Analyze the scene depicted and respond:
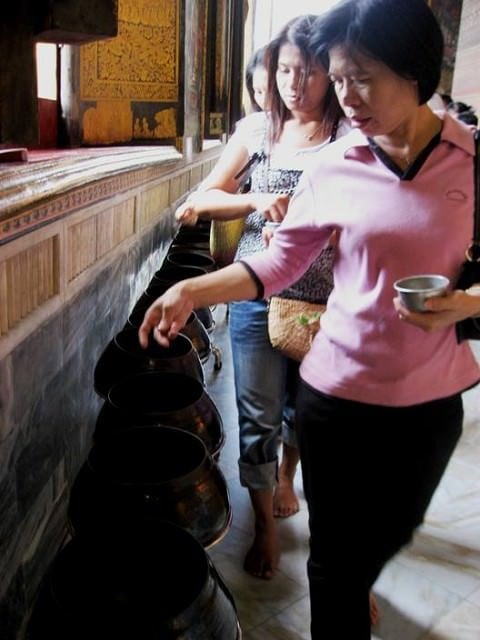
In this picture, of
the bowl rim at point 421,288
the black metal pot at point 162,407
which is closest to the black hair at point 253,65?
the black metal pot at point 162,407

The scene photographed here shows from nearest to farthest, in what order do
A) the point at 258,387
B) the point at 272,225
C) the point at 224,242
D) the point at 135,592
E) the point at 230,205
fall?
the point at 135,592
the point at 272,225
the point at 230,205
the point at 258,387
the point at 224,242

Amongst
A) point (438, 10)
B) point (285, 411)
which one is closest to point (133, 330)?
point (285, 411)

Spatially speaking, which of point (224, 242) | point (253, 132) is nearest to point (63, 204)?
point (253, 132)

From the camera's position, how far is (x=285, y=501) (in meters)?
2.97

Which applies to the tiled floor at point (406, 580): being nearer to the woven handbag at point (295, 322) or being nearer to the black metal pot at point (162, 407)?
the black metal pot at point (162, 407)

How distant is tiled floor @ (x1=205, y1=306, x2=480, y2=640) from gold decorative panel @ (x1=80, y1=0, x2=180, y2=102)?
1.85 metres

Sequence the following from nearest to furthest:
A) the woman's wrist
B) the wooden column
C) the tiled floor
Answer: the woman's wrist
the tiled floor
the wooden column

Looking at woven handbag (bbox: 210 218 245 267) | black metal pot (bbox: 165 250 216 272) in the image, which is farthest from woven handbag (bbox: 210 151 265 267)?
black metal pot (bbox: 165 250 216 272)

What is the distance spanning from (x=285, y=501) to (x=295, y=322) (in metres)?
1.07

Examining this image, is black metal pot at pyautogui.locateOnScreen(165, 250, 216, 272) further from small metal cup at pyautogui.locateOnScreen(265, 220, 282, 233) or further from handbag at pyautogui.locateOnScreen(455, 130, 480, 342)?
handbag at pyautogui.locateOnScreen(455, 130, 480, 342)

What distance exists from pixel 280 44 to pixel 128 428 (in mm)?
1266

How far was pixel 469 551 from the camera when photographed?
279 centimetres

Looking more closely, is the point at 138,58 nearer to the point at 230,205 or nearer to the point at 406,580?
the point at 230,205

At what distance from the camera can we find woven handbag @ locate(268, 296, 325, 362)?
221cm
